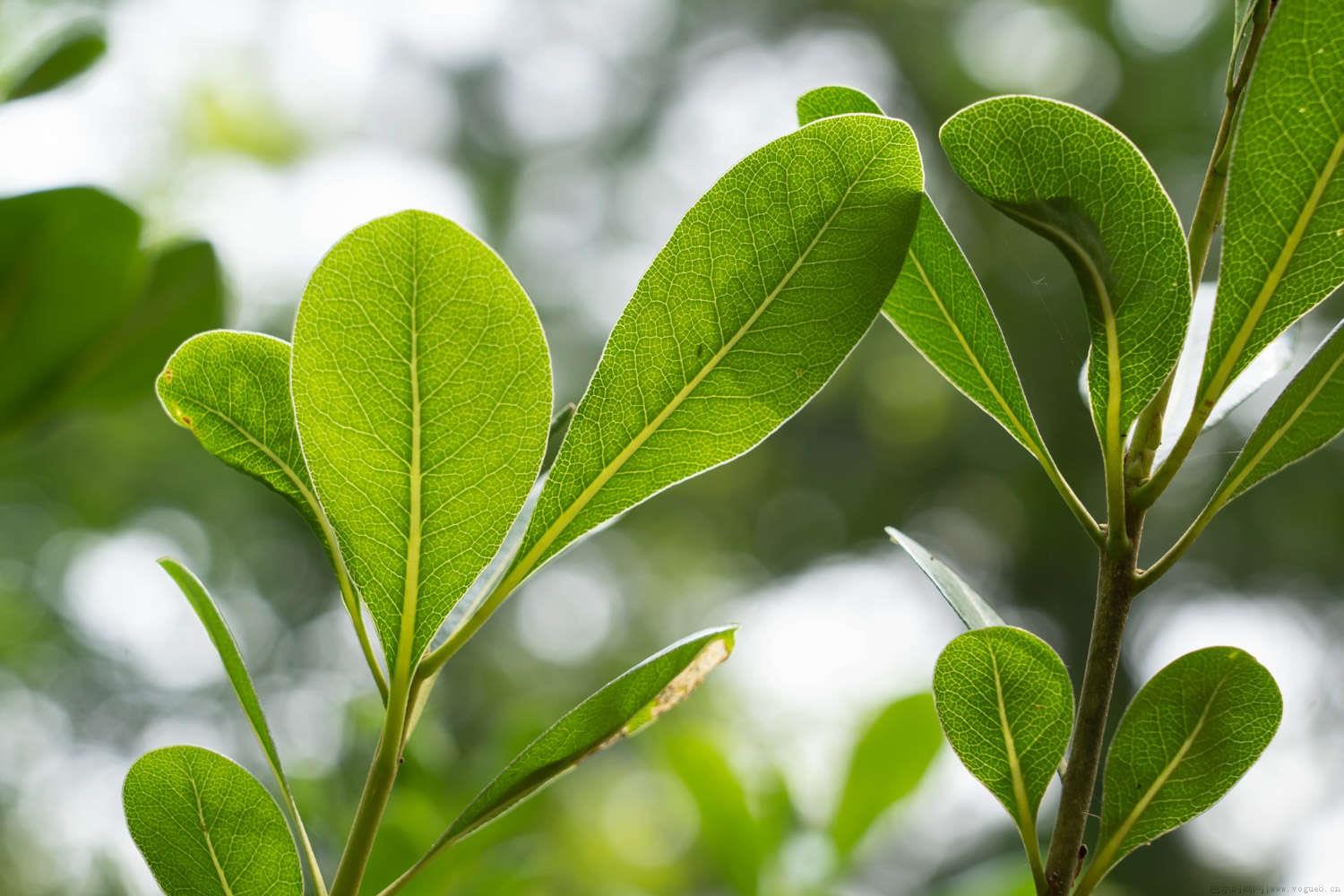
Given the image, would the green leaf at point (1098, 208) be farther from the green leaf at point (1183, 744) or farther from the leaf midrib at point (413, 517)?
the leaf midrib at point (413, 517)

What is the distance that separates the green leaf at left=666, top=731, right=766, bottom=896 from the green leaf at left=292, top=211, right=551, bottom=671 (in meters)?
0.96

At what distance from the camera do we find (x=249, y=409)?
560 millimetres

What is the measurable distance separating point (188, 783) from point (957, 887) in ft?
3.53

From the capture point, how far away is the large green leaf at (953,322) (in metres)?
0.57

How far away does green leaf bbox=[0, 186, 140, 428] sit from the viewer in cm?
99

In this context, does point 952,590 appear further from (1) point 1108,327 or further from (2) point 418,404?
(2) point 418,404

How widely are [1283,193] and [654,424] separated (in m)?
0.31

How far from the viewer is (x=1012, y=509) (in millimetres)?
6148

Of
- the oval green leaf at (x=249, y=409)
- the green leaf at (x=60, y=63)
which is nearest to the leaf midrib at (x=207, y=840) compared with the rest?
the oval green leaf at (x=249, y=409)

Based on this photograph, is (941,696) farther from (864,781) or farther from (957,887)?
(957,887)

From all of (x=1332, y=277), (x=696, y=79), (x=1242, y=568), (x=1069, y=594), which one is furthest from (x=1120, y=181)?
(x=696, y=79)

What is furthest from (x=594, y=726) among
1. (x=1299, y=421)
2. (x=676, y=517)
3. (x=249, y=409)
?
(x=676, y=517)

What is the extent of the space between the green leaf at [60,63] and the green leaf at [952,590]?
1.01 metres

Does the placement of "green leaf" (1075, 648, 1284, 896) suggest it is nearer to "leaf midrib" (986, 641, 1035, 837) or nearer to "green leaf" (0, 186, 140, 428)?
"leaf midrib" (986, 641, 1035, 837)
